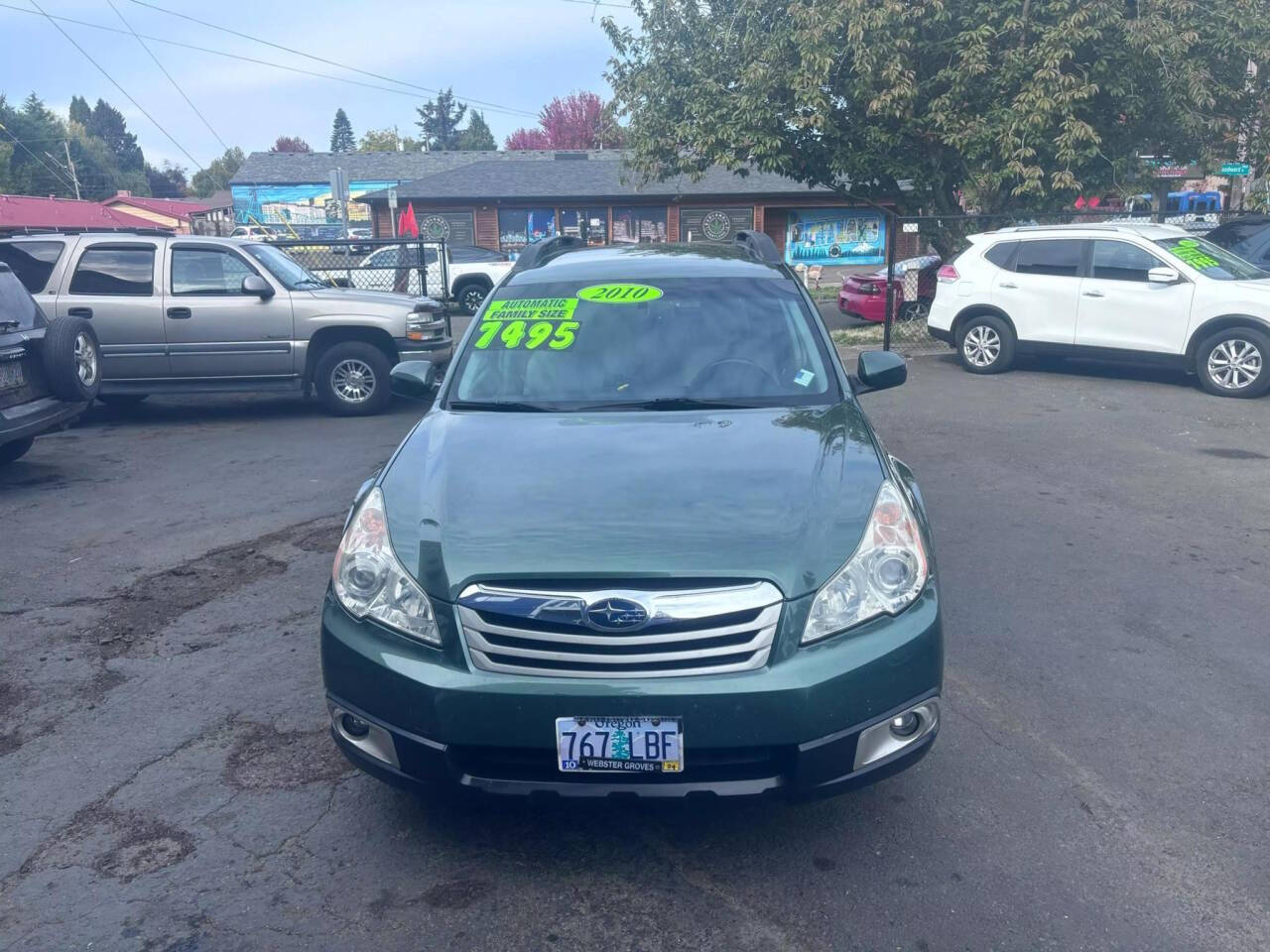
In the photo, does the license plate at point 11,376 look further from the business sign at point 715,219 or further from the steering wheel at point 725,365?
the business sign at point 715,219

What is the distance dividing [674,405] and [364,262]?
40.8 feet

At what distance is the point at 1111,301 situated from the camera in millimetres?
12328

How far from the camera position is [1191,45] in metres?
14.9

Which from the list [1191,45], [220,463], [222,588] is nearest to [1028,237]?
[1191,45]

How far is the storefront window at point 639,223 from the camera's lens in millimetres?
35062

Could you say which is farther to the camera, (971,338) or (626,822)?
(971,338)

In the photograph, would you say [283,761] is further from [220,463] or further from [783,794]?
[220,463]

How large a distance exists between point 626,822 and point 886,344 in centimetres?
1253

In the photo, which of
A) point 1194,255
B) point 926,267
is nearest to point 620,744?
point 1194,255

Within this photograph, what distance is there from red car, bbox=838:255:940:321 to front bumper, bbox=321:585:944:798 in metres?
15.5

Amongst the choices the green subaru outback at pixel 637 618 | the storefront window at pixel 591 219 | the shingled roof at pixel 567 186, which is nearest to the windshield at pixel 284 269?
the green subaru outback at pixel 637 618

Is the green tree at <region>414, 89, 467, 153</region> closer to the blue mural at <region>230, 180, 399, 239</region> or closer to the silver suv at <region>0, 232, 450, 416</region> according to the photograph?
the blue mural at <region>230, 180, 399, 239</region>

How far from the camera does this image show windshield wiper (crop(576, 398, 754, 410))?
434 centimetres

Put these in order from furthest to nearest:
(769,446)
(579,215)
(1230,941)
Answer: (579,215), (769,446), (1230,941)
